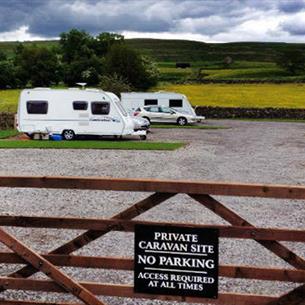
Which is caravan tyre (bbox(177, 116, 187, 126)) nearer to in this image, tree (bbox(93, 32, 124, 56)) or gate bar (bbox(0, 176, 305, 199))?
gate bar (bbox(0, 176, 305, 199))

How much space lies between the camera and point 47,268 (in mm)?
5121

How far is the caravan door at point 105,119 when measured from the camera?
30594 mm

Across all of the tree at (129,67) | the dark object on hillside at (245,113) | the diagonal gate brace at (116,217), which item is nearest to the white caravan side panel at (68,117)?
the diagonal gate brace at (116,217)

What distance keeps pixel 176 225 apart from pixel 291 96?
65.2 m

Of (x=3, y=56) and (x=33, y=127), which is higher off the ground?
(x=3, y=56)

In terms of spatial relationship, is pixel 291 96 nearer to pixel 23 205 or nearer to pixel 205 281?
pixel 23 205

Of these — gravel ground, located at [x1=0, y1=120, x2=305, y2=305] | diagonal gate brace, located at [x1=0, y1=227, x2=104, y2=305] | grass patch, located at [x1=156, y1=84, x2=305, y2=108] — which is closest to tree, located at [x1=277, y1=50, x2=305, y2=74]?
grass patch, located at [x1=156, y1=84, x2=305, y2=108]

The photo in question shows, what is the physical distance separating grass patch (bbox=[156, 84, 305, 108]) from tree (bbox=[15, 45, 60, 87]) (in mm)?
20000

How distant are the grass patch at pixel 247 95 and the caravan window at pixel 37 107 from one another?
32.1 meters

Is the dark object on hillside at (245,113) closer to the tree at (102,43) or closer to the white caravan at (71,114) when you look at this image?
the white caravan at (71,114)

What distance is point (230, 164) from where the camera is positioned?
67.3 ft

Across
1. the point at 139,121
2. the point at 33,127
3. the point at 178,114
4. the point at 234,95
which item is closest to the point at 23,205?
the point at 33,127

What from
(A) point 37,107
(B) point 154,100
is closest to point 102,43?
(B) point 154,100

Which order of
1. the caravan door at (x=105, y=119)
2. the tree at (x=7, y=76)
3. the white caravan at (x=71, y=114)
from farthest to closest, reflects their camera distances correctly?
the tree at (x=7, y=76) < the white caravan at (x=71, y=114) < the caravan door at (x=105, y=119)
